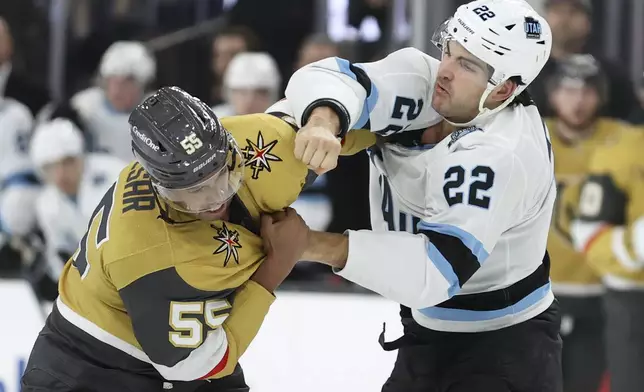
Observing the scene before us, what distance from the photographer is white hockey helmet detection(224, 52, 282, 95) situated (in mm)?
4547

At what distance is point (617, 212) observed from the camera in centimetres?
389

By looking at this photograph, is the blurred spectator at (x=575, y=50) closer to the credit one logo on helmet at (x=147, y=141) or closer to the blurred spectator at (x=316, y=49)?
the blurred spectator at (x=316, y=49)

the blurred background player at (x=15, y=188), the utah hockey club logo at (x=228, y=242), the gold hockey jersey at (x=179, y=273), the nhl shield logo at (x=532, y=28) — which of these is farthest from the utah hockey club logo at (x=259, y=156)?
the blurred background player at (x=15, y=188)

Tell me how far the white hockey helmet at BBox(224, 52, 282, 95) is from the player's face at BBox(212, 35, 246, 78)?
99 mm

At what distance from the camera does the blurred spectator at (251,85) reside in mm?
4535

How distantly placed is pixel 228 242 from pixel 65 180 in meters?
2.91

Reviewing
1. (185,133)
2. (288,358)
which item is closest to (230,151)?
(185,133)

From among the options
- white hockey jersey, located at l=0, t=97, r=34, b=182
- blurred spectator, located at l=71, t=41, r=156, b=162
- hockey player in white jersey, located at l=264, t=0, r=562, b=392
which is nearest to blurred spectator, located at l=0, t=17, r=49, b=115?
white hockey jersey, located at l=0, t=97, r=34, b=182

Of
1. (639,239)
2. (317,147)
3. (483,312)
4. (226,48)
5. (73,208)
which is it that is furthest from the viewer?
(226,48)

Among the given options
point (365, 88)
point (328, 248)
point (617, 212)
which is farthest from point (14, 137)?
point (328, 248)

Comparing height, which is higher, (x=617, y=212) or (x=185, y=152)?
(x=185, y=152)

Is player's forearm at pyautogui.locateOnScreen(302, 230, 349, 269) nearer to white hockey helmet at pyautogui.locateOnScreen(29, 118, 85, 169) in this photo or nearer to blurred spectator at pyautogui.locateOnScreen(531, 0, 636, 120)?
blurred spectator at pyautogui.locateOnScreen(531, 0, 636, 120)

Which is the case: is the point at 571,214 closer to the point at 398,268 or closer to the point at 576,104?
the point at 576,104

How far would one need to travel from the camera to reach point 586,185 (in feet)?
13.0
